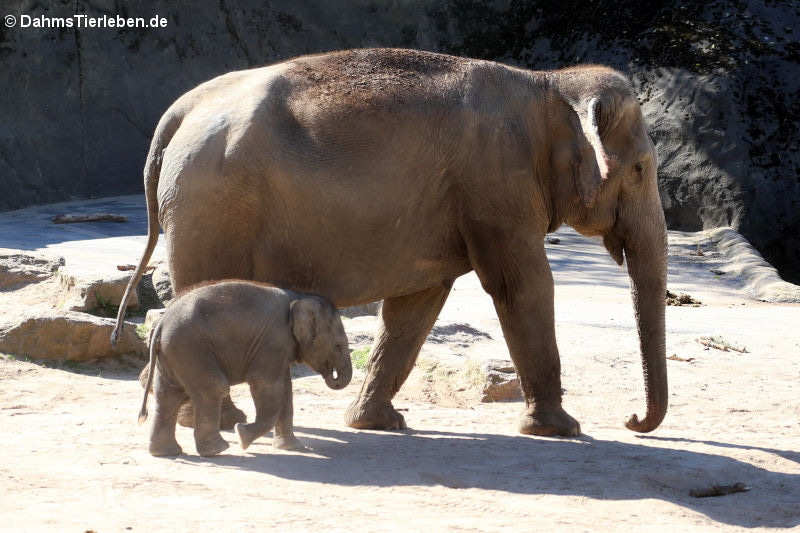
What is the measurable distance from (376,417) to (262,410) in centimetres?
141

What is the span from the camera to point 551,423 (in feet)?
21.0

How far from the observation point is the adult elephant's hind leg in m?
6.77

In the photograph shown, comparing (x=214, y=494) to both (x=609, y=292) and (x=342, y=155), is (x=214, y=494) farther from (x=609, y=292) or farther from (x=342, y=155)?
(x=609, y=292)

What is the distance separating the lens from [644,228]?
6645 millimetres

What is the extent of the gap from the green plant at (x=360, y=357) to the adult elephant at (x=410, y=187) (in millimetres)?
1341

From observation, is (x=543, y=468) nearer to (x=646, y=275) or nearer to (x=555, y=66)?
(x=646, y=275)

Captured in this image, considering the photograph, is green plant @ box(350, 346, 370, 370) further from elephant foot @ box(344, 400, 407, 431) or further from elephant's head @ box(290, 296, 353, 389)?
elephant's head @ box(290, 296, 353, 389)

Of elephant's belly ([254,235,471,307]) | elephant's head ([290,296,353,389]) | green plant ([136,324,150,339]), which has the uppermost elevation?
elephant's belly ([254,235,471,307])

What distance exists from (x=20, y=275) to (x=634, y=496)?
6.63m

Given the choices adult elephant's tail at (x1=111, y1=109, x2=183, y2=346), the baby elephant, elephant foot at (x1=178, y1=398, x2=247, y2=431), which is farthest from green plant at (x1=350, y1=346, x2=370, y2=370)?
A: the baby elephant

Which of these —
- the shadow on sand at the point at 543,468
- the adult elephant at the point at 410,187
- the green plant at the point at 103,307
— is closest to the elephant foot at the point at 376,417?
the adult elephant at the point at 410,187

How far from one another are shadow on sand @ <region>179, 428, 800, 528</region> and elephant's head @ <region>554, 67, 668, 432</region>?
25.8 inches

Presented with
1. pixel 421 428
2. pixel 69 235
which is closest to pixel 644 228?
pixel 421 428

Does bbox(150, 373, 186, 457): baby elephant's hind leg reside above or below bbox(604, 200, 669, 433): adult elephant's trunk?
below
